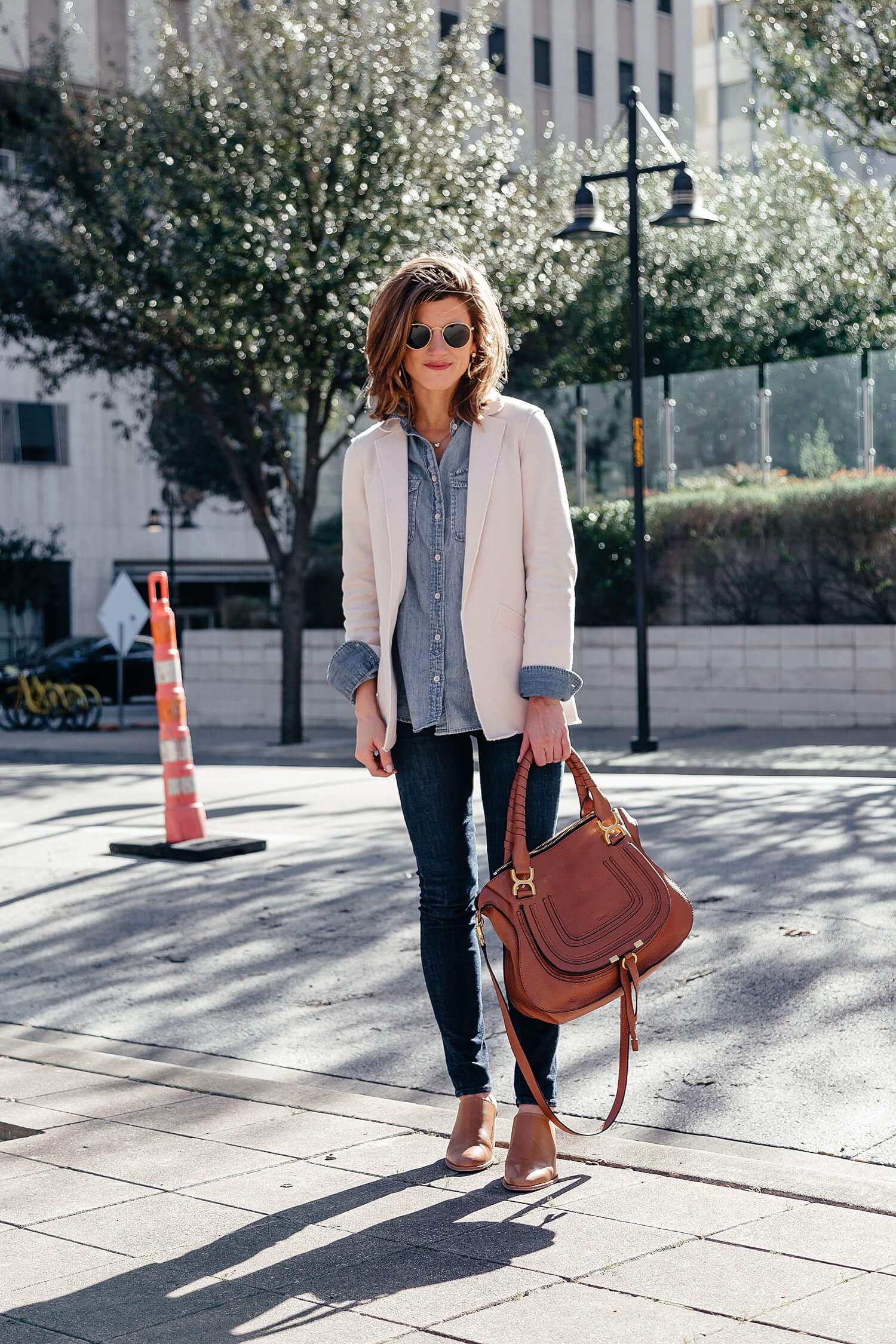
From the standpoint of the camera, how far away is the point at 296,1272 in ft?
9.82

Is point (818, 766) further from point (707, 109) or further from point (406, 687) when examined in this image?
point (707, 109)

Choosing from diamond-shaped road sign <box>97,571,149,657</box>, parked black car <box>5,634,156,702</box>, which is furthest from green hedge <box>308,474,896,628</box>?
parked black car <box>5,634,156,702</box>

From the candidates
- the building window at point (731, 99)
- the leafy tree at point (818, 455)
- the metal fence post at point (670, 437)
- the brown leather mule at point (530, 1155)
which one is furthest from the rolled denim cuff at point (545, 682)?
the building window at point (731, 99)

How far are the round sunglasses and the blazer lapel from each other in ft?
0.45

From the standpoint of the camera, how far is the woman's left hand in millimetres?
3443

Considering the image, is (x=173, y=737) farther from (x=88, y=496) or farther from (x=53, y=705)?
(x=88, y=496)

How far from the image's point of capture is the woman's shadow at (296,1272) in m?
2.78

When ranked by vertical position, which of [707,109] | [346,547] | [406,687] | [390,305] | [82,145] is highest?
[707,109]

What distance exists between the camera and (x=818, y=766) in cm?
1359

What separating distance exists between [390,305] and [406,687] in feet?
2.69

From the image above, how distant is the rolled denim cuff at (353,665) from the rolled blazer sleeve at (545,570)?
34 cm

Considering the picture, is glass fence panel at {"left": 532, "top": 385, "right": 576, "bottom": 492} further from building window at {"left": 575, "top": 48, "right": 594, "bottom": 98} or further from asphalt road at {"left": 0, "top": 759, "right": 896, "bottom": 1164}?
building window at {"left": 575, "top": 48, "right": 594, "bottom": 98}

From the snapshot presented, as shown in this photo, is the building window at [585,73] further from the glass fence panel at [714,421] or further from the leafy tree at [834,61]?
the leafy tree at [834,61]

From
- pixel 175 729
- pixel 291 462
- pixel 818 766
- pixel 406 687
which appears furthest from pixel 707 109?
pixel 406 687
